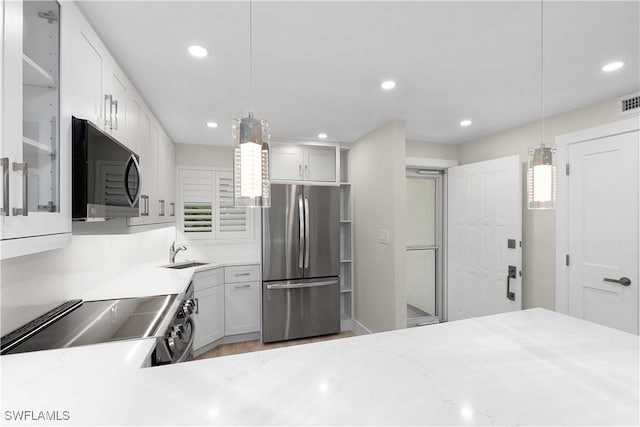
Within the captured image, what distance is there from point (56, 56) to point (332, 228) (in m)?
2.79

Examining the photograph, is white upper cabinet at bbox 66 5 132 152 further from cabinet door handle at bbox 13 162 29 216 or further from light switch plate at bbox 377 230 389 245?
light switch plate at bbox 377 230 389 245

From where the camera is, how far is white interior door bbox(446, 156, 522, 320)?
2900 mm

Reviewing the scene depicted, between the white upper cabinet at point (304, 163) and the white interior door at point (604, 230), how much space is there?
242 cm

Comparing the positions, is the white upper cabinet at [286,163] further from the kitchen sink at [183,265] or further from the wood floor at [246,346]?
the wood floor at [246,346]

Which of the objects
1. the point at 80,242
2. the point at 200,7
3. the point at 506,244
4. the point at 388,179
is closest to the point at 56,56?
the point at 200,7

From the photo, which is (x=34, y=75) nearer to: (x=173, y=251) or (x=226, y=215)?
(x=173, y=251)

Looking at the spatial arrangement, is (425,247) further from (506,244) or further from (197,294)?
(197,294)

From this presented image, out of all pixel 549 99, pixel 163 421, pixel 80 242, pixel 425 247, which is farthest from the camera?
pixel 425 247

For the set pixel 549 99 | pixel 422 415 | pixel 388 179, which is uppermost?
pixel 549 99

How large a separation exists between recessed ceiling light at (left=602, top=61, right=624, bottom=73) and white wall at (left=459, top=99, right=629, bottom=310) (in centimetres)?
65

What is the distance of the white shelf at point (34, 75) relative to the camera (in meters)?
0.96

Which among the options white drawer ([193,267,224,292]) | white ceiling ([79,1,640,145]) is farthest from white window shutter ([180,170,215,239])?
white ceiling ([79,1,640,145])

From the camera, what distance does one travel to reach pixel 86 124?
120 cm

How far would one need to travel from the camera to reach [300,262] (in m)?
3.37
